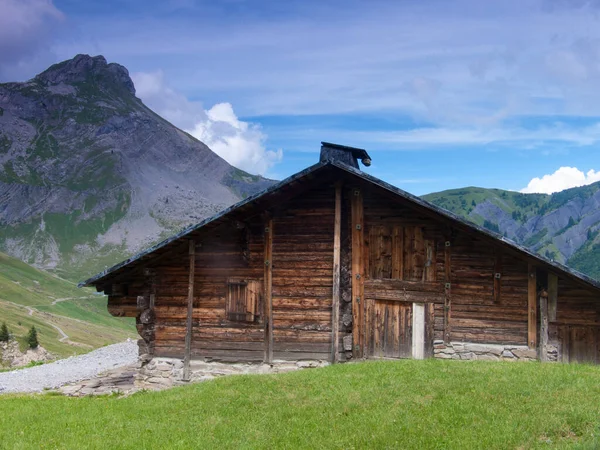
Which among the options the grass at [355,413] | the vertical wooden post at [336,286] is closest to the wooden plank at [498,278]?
the grass at [355,413]

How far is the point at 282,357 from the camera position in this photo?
2031 cm

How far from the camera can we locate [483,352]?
1873 centimetres

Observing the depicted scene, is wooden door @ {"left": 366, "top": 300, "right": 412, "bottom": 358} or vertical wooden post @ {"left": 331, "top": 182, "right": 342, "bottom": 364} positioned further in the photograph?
vertical wooden post @ {"left": 331, "top": 182, "right": 342, "bottom": 364}

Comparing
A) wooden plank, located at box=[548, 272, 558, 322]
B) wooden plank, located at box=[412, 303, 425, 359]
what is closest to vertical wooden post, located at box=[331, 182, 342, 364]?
wooden plank, located at box=[412, 303, 425, 359]

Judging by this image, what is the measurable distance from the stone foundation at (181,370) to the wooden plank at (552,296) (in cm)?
838

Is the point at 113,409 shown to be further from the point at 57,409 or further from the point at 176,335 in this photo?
the point at 176,335

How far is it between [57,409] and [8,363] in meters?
91.5

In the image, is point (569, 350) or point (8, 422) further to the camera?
point (569, 350)

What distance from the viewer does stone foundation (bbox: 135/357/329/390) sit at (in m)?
20.3

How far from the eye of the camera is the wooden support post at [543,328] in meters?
18.3

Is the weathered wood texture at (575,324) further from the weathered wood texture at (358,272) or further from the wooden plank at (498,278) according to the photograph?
the weathered wood texture at (358,272)

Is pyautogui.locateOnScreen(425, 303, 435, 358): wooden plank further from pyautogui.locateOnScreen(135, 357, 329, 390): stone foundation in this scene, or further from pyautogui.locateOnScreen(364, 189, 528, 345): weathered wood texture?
pyautogui.locateOnScreen(135, 357, 329, 390): stone foundation

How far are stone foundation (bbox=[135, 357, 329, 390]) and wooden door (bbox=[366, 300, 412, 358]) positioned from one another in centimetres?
269

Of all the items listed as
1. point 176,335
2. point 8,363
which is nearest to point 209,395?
point 176,335
